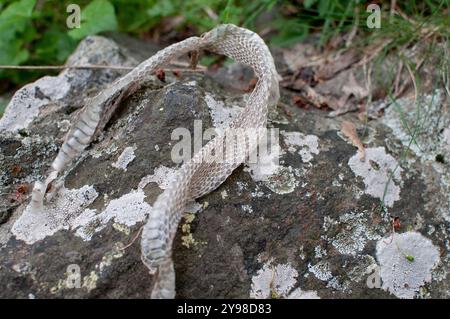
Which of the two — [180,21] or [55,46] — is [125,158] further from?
[180,21]

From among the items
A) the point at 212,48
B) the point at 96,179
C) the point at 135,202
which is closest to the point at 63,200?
→ the point at 96,179

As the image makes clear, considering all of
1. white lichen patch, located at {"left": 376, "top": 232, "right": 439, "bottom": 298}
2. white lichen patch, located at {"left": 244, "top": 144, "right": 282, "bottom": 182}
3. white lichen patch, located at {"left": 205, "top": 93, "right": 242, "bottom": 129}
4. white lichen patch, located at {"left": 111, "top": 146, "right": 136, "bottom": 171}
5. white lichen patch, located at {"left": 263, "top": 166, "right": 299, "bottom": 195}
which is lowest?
white lichen patch, located at {"left": 376, "top": 232, "right": 439, "bottom": 298}

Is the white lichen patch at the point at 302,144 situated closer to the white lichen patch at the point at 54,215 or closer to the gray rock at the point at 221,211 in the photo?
the gray rock at the point at 221,211

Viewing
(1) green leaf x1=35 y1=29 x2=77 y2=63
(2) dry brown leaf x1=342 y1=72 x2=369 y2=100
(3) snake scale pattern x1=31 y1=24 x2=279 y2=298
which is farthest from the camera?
(1) green leaf x1=35 y1=29 x2=77 y2=63

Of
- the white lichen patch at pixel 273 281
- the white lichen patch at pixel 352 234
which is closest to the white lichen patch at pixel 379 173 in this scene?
the white lichen patch at pixel 352 234

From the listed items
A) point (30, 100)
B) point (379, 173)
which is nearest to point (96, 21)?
point (30, 100)

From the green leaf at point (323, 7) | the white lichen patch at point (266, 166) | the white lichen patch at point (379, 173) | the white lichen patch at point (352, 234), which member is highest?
the green leaf at point (323, 7)

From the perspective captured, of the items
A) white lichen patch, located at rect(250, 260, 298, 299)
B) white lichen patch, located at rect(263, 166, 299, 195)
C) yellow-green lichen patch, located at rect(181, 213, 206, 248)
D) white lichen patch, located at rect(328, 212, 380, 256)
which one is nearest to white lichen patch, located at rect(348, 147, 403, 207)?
white lichen patch, located at rect(328, 212, 380, 256)

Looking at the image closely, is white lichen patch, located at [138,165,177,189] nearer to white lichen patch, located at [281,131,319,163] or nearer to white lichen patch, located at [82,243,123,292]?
white lichen patch, located at [82,243,123,292]
